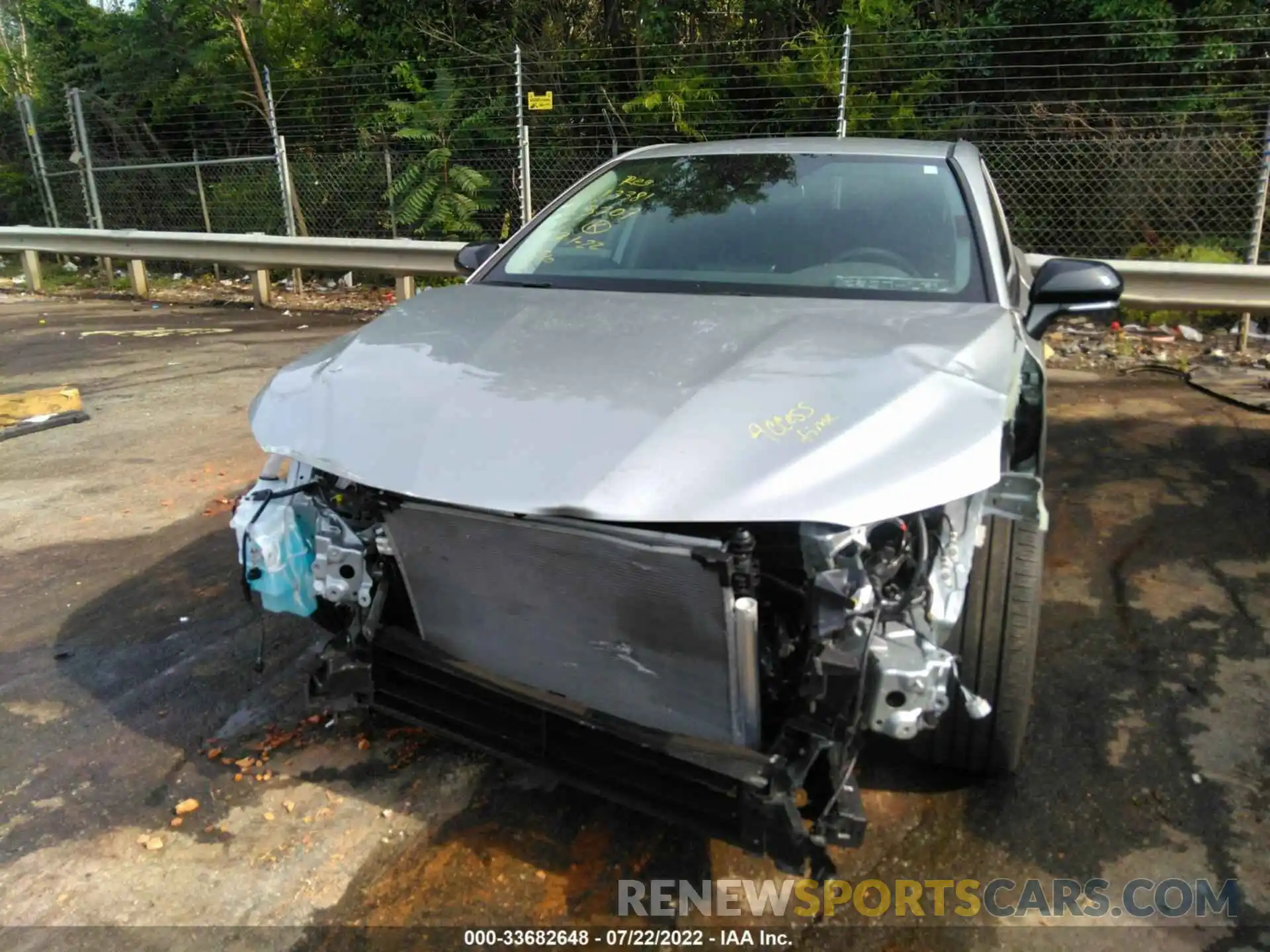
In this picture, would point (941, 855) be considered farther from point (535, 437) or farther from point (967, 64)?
point (967, 64)

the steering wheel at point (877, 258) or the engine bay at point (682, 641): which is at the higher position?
the steering wheel at point (877, 258)

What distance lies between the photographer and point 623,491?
2.01 metres

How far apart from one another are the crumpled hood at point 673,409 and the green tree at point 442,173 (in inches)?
342

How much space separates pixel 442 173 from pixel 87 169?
6.05m

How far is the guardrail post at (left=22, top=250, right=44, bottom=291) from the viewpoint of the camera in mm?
13203

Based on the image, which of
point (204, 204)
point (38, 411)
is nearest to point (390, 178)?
point (204, 204)

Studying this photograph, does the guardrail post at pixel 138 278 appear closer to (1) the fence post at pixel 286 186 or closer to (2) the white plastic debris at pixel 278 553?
(1) the fence post at pixel 286 186

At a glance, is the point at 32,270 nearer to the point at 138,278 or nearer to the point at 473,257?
the point at 138,278

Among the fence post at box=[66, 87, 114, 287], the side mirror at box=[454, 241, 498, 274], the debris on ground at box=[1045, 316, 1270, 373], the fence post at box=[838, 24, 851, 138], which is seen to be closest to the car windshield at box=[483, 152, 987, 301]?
the side mirror at box=[454, 241, 498, 274]

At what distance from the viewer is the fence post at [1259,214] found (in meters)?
7.78

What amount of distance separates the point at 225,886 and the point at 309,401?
1.29m

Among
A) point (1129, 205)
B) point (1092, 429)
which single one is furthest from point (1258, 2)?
point (1092, 429)

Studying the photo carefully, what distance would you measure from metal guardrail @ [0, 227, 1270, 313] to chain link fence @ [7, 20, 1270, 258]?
127 centimetres

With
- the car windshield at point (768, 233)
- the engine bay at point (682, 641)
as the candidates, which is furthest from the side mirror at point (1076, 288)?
the engine bay at point (682, 641)
